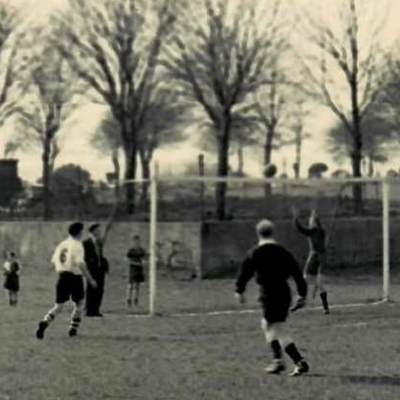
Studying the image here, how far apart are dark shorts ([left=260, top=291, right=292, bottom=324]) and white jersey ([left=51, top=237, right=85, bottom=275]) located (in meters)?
4.35

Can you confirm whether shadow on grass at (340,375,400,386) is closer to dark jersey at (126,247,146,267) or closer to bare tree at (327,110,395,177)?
dark jersey at (126,247,146,267)

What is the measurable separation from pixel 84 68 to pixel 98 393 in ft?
91.2

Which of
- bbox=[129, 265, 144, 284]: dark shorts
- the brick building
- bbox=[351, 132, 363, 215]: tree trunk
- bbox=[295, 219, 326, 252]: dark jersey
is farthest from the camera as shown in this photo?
the brick building

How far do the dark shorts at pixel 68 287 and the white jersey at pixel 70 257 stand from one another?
0.26 ft

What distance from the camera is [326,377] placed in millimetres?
11289

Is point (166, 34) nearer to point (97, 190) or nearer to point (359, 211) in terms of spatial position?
point (97, 190)

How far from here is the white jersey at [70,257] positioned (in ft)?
49.8

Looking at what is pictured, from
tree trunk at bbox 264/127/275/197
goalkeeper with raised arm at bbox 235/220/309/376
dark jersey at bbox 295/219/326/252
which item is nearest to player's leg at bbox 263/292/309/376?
goalkeeper with raised arm at bbox 235/220/309/376

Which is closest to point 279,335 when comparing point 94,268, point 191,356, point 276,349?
point 276,349

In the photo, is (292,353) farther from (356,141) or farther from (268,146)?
(268,146)

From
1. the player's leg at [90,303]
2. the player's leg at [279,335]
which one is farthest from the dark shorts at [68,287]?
the player's leg at [279,335]

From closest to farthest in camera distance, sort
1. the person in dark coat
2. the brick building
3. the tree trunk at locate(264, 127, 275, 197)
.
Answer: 1. the person in dark coat
2. the brick building
3. the tree trunk at locate(264, 127, 275, 197)

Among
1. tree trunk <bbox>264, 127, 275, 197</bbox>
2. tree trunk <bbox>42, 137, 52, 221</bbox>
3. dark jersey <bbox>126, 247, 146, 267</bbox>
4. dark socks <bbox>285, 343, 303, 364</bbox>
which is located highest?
tree trunk <bbox>264, 127, 275, 197</bbox>

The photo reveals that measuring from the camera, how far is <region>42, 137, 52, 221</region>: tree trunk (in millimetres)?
37438
